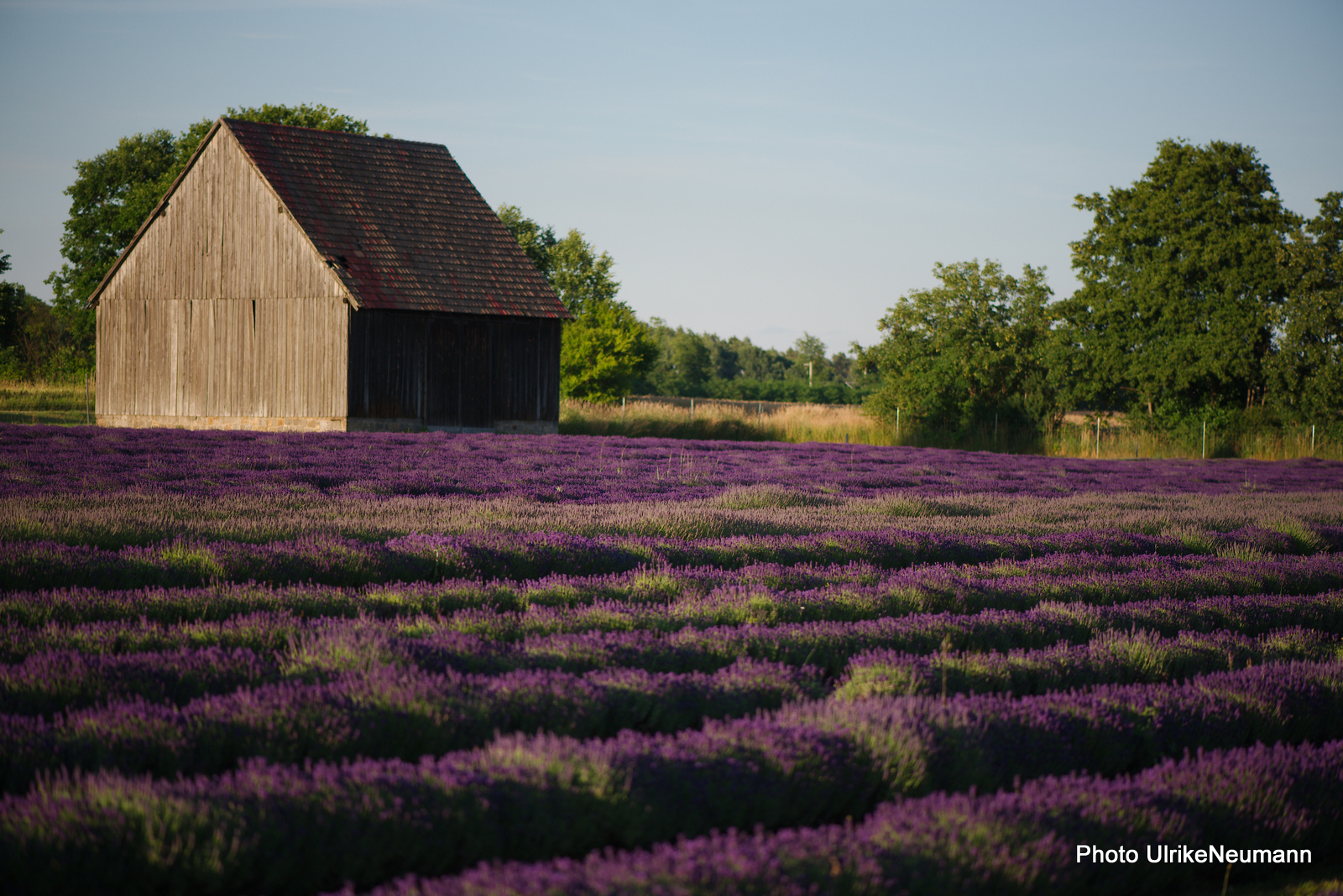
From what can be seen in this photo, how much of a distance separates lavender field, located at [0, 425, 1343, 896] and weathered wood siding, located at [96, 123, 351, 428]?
17932 mm

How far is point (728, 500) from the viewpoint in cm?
1305

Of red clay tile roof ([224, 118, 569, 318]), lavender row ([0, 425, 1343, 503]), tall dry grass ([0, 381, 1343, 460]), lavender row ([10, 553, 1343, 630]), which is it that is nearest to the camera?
lavender row ([10, 553, 1343, 630])

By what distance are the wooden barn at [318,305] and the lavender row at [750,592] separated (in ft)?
70.4

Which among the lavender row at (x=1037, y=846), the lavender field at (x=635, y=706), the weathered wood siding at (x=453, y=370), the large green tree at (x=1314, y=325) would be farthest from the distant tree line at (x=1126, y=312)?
the lavender row at (x=1037, y=846)

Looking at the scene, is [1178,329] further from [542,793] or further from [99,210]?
[99,210]

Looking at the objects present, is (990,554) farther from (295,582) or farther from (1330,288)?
(1330,288)

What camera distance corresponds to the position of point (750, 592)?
722 centimetres

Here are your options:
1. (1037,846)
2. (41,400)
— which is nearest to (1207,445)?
(1037,846)

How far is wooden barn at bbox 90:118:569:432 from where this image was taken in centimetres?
2769

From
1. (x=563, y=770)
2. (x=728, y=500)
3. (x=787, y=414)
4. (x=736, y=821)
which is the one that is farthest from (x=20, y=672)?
(x=787, y=414)

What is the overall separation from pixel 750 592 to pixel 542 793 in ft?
12.6

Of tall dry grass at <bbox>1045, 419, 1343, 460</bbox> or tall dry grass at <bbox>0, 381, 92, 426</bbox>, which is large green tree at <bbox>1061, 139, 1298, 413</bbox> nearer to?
tall dry grass at <bbox>1045, 419, 1343, 460</bbox>

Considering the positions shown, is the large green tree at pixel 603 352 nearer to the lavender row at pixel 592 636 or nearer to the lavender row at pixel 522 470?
the lavender row at pixel 522 470

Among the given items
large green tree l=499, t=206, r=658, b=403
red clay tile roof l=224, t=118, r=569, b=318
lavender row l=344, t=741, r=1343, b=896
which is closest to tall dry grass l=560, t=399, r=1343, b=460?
red clay tile roof l=224, t=118, r=569, b=318
